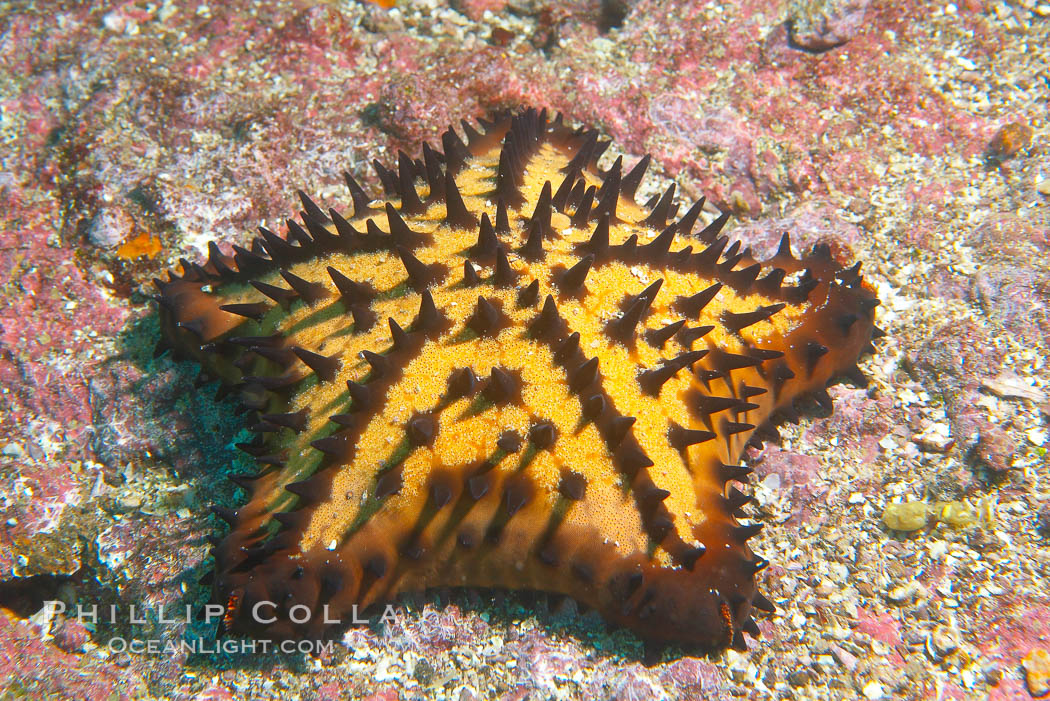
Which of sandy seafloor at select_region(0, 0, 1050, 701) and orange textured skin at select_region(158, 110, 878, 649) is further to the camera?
sandy seafloor at select_region(0, 0, 1050, 701)

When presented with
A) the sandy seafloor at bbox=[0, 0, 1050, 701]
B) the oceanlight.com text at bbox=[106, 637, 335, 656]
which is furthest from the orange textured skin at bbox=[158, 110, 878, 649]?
the sandy seafloor at bbox=[0, 0, 1050, 701]

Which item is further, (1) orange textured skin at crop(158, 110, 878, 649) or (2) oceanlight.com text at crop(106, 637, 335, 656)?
(2) oceanlight.com text at crop(106, 637, 335, 656)

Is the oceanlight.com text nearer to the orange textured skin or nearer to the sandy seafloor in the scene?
the sandy seafloor

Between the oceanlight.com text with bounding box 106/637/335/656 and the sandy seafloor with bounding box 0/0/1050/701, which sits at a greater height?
the sandy seafloor with bounding box 0/0/1050/701

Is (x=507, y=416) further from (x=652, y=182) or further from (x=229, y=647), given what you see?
(x=652, y=182)

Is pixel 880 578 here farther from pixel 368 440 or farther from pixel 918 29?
pixel 918 29

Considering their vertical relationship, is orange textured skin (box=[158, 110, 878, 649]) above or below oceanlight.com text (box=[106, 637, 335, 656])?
above
